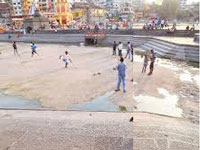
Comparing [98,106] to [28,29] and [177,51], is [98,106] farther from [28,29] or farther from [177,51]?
[28,29]

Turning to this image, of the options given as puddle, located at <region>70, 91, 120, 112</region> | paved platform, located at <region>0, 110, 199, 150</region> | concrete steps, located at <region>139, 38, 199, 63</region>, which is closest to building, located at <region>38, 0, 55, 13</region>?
concrete steps, located at <region>139, 38, 199, 63</region>

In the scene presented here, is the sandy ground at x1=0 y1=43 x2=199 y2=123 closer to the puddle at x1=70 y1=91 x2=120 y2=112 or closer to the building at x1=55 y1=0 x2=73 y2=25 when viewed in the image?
the puddle at x1=70 y1=91 x2=120 y2=112

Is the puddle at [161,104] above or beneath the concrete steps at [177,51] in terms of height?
beneath

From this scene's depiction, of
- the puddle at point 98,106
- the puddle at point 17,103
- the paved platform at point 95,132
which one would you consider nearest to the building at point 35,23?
the puddle at point 17,103

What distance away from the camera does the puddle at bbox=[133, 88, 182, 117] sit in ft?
26.7

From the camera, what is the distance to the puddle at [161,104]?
26.7 ft

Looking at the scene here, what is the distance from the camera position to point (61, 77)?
41.8ft

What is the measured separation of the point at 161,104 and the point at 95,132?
152 inches

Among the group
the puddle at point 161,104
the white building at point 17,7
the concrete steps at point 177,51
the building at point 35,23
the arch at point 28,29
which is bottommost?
the puddle at point 161,104

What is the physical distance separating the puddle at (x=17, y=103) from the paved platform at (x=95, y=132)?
4.68 feet

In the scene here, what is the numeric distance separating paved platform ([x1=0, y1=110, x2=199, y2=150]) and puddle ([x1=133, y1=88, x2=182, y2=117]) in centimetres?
83

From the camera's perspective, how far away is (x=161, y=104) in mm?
8852

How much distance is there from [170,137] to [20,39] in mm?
35790

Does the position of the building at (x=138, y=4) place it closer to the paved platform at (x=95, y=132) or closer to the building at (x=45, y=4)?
the building at (x=45, y=4)
